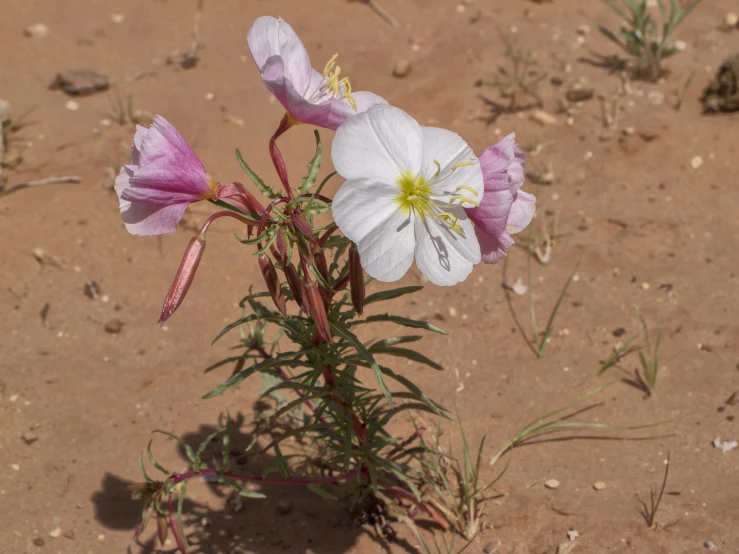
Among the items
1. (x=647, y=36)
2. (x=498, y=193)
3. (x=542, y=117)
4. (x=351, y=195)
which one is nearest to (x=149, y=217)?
(x=351, y=195)

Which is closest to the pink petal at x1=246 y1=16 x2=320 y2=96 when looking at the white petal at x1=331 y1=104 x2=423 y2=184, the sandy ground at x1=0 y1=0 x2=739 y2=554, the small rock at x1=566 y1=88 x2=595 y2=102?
the white petal at x1=331 y1=104 x2=423 y2=184

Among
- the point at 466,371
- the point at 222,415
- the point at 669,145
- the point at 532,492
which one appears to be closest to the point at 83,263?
the point at 222,415

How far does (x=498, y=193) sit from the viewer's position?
1.49 m

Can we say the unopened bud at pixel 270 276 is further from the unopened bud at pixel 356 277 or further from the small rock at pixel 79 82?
the small rock at pixel 79 82

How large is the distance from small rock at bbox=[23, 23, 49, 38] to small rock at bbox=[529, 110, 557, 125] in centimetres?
244

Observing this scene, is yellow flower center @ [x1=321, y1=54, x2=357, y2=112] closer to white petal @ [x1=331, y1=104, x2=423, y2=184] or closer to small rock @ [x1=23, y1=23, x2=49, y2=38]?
white petal @ [x1=331, y1=104, x2=423, y2=184]

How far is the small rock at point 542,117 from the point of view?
145 inches

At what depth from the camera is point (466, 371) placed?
2779 mm

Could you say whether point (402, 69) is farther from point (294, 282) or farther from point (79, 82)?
point (294, 282)

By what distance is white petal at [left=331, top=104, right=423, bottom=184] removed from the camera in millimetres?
1408

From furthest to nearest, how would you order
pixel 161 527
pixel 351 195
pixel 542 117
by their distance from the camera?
pixel 542 117 < pixel 161 527 < pixel 351 195

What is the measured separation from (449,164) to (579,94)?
2479 millimetres

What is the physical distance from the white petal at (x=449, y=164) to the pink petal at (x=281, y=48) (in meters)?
0.28

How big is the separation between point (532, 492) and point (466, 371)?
0.53 m
